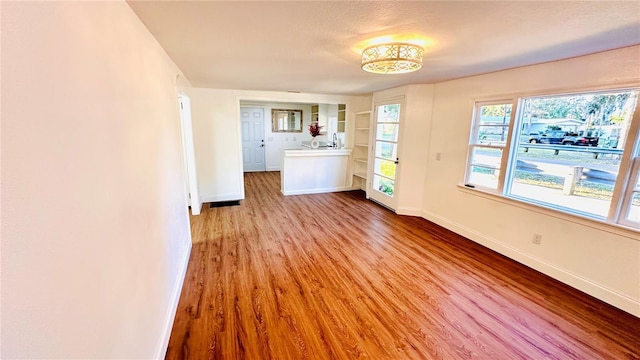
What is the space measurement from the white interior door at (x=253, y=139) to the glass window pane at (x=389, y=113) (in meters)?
4.14

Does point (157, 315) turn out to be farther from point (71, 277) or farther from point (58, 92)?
point (58, 92)

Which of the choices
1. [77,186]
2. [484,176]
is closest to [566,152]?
[484,176]

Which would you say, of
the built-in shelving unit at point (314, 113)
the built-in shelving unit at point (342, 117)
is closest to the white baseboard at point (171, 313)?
the built-in shelving unit at point (342, 117)

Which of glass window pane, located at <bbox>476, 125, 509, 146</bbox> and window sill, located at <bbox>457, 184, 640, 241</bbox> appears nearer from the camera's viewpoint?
window sill, located at <bbox>457, 184, 640, 241</bbox>

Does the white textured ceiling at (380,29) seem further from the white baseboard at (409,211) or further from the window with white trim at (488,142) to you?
the white baseboard at (409,211)

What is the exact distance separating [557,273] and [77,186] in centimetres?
380

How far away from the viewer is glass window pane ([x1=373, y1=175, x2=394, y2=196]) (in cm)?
484

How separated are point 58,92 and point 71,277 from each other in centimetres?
58

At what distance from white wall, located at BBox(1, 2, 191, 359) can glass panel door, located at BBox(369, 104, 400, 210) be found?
3.77 metres

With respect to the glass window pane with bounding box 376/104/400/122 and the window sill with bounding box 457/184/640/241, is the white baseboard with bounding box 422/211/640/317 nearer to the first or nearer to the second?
the window sill with bounding box 457/184/640/241

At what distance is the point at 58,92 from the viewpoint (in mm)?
818

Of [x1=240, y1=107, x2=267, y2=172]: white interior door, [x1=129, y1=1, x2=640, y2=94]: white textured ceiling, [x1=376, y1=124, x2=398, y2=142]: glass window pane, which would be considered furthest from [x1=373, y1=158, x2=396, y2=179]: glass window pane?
[x1=240, y1=107, x2=267, y2=172]: white interior door

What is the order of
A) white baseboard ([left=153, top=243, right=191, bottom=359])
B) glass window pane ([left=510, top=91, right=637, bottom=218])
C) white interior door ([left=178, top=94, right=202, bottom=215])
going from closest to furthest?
white baseboard ([left=153, top=243, right=191, bottom=359]) → glass window pane ([left=510, top=91, right=637, bottom=218]) → white interior door ([left=178, top=94, right=202, bottom=215])

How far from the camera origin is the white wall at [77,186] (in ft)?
2.10
